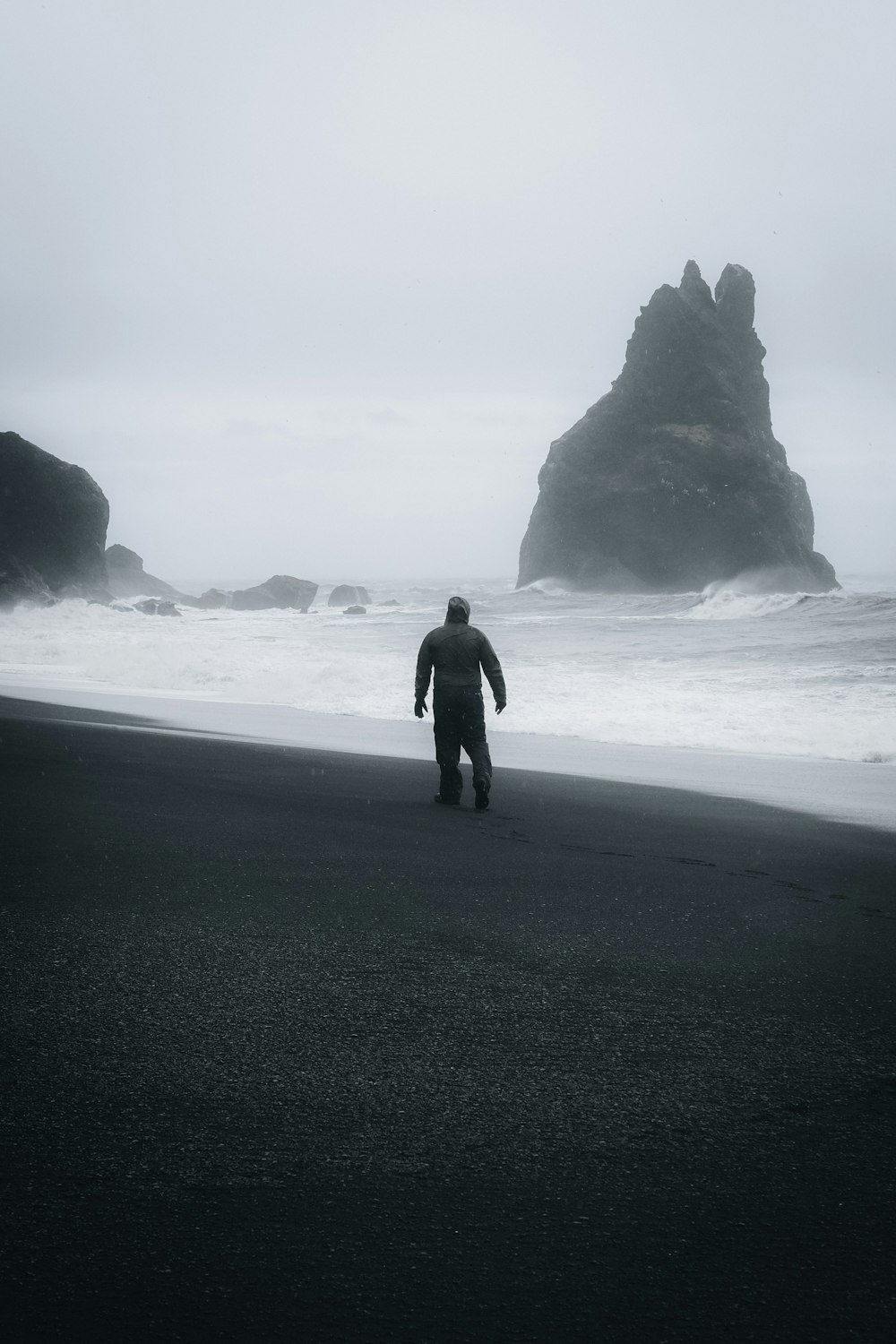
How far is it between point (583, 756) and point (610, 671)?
12.2m

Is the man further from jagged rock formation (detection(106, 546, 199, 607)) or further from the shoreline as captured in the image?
jagged rock formation (detection(106, 546, 199, 607))

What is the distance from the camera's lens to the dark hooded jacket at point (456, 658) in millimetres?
8680

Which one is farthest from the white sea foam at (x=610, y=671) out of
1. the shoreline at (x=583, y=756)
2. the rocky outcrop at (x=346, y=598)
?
the rocky outcrop at (x=346, y=598)

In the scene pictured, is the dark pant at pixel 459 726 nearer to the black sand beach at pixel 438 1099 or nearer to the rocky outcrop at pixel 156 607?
the black sand beach at pixel 438 1099

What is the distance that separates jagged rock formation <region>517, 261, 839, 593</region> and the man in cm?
7012

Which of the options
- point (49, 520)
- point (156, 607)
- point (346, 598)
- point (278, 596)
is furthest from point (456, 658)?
point (346, 598)

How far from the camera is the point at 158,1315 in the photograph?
1.87m

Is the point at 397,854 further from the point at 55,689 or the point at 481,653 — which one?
the point at 55,689

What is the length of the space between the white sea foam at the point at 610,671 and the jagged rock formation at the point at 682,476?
97.6 ft

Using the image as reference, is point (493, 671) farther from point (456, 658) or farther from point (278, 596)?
point (278, 596)

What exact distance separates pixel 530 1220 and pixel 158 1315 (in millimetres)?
806

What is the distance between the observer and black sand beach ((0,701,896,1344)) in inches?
77.2

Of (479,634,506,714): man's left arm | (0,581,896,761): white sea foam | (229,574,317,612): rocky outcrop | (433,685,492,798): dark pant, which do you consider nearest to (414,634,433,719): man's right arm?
(433,685,492,798): dark pant

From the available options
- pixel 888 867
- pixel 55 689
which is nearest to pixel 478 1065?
pixel 888 867
